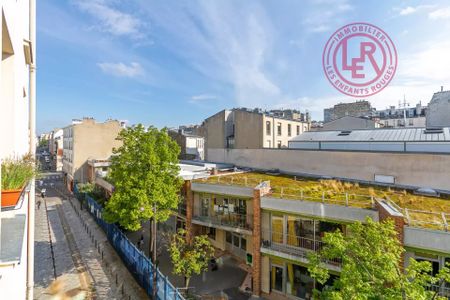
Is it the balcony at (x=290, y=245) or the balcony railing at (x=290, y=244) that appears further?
the balcony railing at (x=290, y=244)

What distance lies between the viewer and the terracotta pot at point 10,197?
10.5 ft

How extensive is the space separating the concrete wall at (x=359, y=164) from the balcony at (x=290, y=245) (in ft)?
32.4

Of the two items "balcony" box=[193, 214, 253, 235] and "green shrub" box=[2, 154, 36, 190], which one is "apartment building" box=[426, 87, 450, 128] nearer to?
"balcony" box=[193, 214, 253, 235]

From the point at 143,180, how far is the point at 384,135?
2239cm

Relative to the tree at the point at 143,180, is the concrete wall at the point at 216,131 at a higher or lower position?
higher

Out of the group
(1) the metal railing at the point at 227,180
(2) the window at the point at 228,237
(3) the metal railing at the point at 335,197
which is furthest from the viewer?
(2) the window at the point at 228,237

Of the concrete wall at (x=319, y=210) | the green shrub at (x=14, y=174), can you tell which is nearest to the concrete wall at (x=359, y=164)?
the concrete wall at (x=319, y=210)

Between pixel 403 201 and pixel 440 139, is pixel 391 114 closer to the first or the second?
pixel 440 139

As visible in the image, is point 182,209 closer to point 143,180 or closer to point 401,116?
point 143,180

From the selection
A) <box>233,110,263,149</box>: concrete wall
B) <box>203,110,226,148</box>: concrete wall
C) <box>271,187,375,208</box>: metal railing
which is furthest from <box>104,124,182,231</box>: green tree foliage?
<box>203,110,226,148</box>: concrete wall

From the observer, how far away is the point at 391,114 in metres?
65.4

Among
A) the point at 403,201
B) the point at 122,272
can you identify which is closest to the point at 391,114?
the point at 403,201

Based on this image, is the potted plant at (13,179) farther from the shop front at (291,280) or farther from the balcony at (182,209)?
the balcony at (182,209)

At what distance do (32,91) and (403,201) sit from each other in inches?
707
